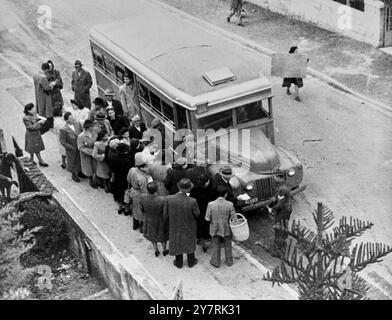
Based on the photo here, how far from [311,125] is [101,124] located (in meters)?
5.19

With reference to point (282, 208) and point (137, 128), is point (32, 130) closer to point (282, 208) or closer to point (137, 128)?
point (137, 128)

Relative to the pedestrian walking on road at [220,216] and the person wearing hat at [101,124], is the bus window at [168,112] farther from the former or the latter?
the pedestrian walking on road at [220,216]

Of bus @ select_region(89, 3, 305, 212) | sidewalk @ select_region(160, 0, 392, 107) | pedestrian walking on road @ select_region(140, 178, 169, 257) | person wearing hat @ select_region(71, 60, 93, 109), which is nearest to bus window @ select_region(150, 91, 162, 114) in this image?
bus @ select_region(89, 3, 305, 212)

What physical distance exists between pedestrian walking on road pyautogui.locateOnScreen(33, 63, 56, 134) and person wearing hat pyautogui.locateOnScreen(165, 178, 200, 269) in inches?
212

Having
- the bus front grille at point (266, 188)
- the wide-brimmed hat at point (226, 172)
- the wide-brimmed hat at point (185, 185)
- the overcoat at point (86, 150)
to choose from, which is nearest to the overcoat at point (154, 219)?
the wide-brimmed hat at point (185, 185)

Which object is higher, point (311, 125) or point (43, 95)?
point (43, 95)

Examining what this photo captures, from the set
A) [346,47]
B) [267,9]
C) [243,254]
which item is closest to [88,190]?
[243,254]

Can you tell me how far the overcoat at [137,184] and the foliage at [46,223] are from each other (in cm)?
132

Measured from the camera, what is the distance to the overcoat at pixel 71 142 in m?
14.7

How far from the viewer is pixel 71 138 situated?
14734 millimetres

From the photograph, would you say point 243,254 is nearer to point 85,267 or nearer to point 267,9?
point 85,267

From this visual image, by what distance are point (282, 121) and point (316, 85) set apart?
2.23m

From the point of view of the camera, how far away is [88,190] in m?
15.2

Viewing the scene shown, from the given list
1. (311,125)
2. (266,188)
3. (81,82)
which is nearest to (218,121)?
(266,188)
